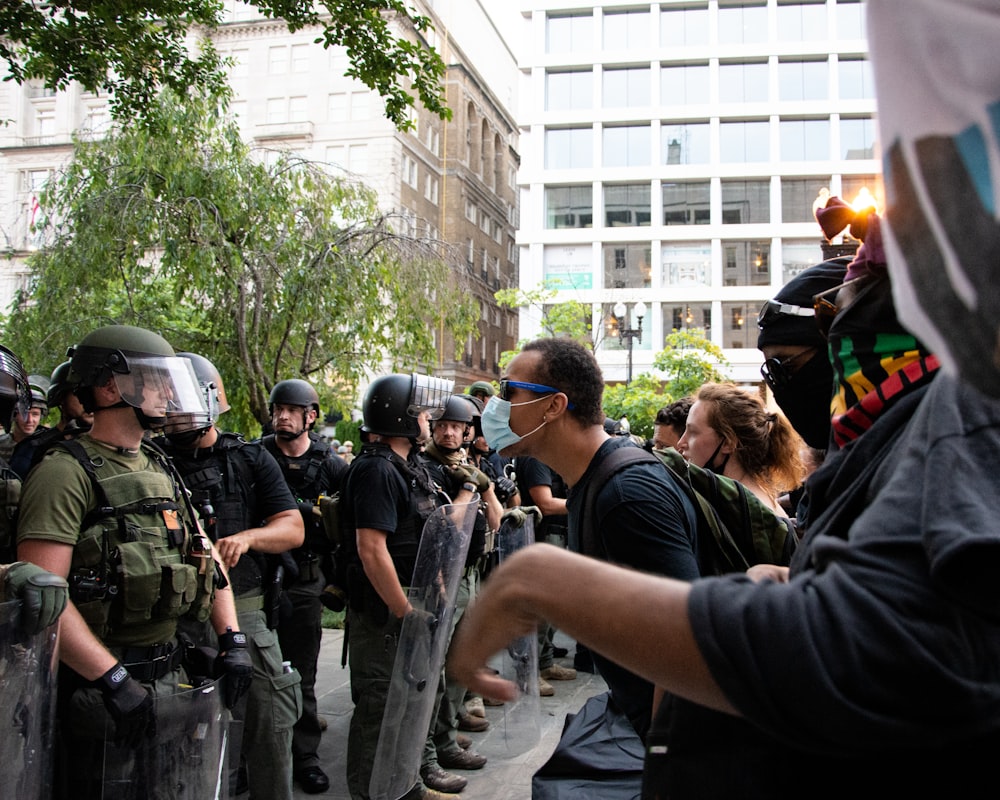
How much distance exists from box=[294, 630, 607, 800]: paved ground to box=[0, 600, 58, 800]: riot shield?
95.3 inches

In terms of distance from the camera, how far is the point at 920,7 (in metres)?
0.70

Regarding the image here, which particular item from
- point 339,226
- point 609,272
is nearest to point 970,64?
point 339,226

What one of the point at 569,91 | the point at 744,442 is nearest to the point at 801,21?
the point at 569,91

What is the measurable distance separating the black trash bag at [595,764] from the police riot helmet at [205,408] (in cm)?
201

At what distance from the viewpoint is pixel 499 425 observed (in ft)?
10.3

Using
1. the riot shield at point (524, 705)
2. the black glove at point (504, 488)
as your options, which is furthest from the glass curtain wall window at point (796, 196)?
the riot shield at point (524, 705)

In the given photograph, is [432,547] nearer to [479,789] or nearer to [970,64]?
[479,789]

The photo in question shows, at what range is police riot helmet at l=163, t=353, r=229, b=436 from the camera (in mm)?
3605

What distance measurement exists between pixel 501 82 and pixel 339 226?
54.4 m

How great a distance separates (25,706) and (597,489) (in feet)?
5.67

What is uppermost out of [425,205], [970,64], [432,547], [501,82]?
[501,82]

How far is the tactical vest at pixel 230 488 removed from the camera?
4309 millimetres

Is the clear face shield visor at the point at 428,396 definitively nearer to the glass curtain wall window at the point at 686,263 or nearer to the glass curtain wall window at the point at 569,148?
the glass curtain wall window at the point at 686,263

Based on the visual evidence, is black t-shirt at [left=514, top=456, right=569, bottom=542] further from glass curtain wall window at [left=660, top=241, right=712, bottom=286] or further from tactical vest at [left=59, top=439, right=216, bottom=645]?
glass curtain wall window at [left=660, top=241, right=712, bottom=286]
